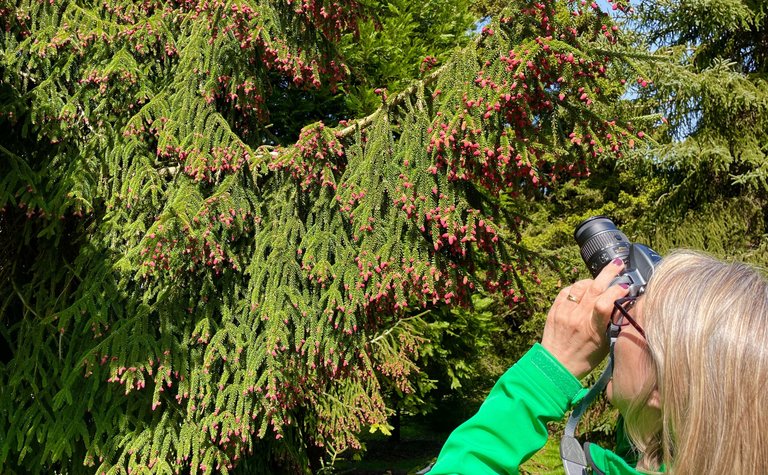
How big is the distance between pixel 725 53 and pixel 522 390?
7749mm

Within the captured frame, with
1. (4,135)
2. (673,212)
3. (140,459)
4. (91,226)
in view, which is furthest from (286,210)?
(673,212)

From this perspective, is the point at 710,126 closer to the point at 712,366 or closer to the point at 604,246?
the point at 604,246

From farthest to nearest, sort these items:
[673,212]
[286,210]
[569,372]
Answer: [673,212] < [286,210] < [569,372]

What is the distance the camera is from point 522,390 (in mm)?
1021

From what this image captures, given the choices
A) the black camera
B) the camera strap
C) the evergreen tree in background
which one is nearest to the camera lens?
the black camera

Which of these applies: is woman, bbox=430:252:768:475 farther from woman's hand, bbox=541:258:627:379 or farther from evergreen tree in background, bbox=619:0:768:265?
evergreen tree in background, bbox=619:0:768:265

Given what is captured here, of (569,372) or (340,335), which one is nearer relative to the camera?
(569,372)

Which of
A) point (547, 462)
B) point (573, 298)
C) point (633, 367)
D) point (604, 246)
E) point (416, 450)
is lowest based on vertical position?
point (547, 462)

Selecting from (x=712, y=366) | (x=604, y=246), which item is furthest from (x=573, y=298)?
(x=604, y=246)

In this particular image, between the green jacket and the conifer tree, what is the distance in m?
2.35

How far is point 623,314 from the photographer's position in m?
0.95

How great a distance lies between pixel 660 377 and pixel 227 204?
3544mm

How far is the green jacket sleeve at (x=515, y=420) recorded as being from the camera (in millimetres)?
983

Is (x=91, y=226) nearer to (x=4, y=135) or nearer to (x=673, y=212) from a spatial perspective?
(x=4, y=135)
